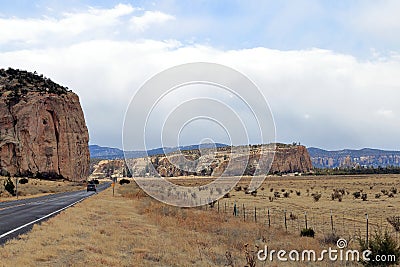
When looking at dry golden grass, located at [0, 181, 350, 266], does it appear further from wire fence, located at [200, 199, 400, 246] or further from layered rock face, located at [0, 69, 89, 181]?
layered rock face, located at [0, 69, 89, 181]

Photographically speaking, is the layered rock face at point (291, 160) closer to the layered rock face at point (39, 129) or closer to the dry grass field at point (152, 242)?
the layered rock face at point (39, 129)

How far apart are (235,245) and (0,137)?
73.6 metres

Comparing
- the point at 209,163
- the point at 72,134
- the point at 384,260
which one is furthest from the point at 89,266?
the point at 209,163

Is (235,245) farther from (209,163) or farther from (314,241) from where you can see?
(209,163)

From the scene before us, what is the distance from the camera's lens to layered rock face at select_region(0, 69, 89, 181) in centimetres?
7888

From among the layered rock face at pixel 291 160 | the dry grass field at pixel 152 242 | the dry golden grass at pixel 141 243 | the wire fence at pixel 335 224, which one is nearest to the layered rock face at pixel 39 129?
the dry grass field at pixel 152 242

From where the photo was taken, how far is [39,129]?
8344 cm

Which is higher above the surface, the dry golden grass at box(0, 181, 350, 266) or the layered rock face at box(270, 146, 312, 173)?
the layered rock face at box(270, 146, 312, 173)

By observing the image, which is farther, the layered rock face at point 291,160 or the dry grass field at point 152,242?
the layered rock face at point 291,160

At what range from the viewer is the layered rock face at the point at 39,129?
3105 inches

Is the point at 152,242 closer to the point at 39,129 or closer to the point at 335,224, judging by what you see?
the point at 335,224

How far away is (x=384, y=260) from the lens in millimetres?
10992

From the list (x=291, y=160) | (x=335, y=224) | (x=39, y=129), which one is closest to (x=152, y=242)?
(x=335, y=224)

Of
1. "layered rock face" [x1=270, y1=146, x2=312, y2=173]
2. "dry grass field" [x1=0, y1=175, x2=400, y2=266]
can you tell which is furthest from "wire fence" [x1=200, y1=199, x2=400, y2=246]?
"layered rock face" [x1=270, y1=146, x2=312, y2=173]
